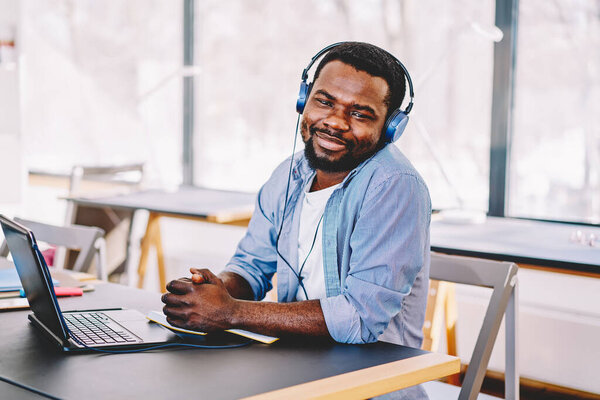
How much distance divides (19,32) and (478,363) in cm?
350

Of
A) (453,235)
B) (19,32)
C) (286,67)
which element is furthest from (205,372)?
(19,32)

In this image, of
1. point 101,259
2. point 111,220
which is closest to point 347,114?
Answer: point 101,259

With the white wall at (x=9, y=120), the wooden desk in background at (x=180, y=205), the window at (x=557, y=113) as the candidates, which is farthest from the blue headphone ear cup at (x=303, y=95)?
the white wall at (x=9, y=120)

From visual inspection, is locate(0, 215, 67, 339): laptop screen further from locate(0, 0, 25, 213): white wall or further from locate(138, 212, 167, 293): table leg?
locate(0, 0, 25, 213): white wall

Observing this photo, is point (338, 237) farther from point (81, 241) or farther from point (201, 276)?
point (81, 241)

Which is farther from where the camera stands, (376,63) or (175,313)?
(376,63)

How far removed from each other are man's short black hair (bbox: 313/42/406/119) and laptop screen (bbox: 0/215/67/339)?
73 cm

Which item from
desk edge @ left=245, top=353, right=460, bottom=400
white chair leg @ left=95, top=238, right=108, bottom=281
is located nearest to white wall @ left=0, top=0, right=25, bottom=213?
white chair leg @ left=95, top=238, right=108, bottom=281

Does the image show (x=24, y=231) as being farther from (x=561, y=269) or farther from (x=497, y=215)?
(x=497, y=215)

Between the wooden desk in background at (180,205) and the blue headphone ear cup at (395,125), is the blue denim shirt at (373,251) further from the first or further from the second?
the wooden desk in background at (180,205)

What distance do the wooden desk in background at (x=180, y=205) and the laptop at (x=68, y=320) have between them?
5.45 ft

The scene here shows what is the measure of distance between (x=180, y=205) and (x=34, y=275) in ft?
6.73

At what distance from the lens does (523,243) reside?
2533 millimetres

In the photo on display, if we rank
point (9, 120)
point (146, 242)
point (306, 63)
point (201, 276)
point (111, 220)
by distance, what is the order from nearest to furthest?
point (201, 276) < point (111, 220) < point (146, 242) < point (306, 63) < point (9, 120)
